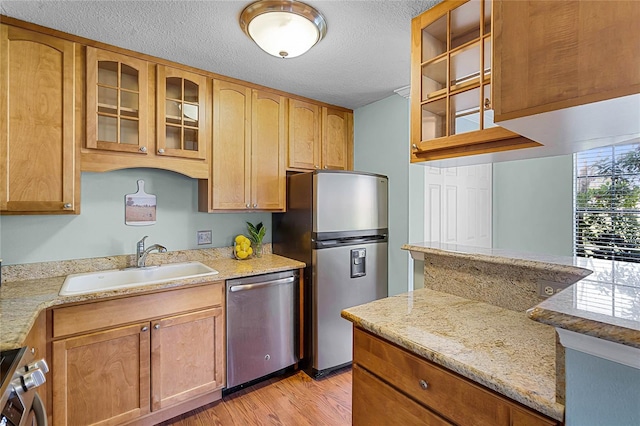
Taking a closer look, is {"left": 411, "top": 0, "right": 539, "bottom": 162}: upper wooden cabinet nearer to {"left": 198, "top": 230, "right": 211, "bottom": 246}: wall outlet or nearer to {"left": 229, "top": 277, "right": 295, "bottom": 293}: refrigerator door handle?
{"left": 229, "top": 277, "right": 295, "bottom": 293}: refrigerator door handle

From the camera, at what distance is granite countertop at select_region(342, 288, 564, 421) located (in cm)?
81

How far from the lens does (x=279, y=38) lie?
1.65m

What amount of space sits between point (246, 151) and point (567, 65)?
215cm

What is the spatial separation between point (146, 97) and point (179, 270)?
4.11ft

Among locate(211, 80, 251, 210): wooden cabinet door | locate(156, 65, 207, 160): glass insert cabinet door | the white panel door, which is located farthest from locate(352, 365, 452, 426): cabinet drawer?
locate(156, 65, 207, 160): glass insert cabinet door

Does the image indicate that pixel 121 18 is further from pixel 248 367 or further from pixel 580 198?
pixel 580 198

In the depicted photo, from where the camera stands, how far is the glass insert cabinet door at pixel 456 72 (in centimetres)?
130

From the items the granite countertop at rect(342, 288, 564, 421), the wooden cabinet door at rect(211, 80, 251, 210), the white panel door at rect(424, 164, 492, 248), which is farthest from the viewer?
the white panel door at rect(424, 164, 492, 248)

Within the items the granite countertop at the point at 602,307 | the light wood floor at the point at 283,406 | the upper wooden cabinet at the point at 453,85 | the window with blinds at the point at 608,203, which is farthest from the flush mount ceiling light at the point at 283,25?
the window with blinds at the point at 608,203

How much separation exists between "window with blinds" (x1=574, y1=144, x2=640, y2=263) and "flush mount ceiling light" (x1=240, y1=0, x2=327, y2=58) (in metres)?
3.08

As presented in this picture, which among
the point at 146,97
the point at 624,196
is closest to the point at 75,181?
the point at 146,97

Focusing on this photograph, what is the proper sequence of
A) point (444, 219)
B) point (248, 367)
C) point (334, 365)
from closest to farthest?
point (248, 367)
point (334, 365)
point (444, 219)

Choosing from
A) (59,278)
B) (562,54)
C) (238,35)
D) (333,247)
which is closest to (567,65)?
(562,54)

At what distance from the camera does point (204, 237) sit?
259cm
